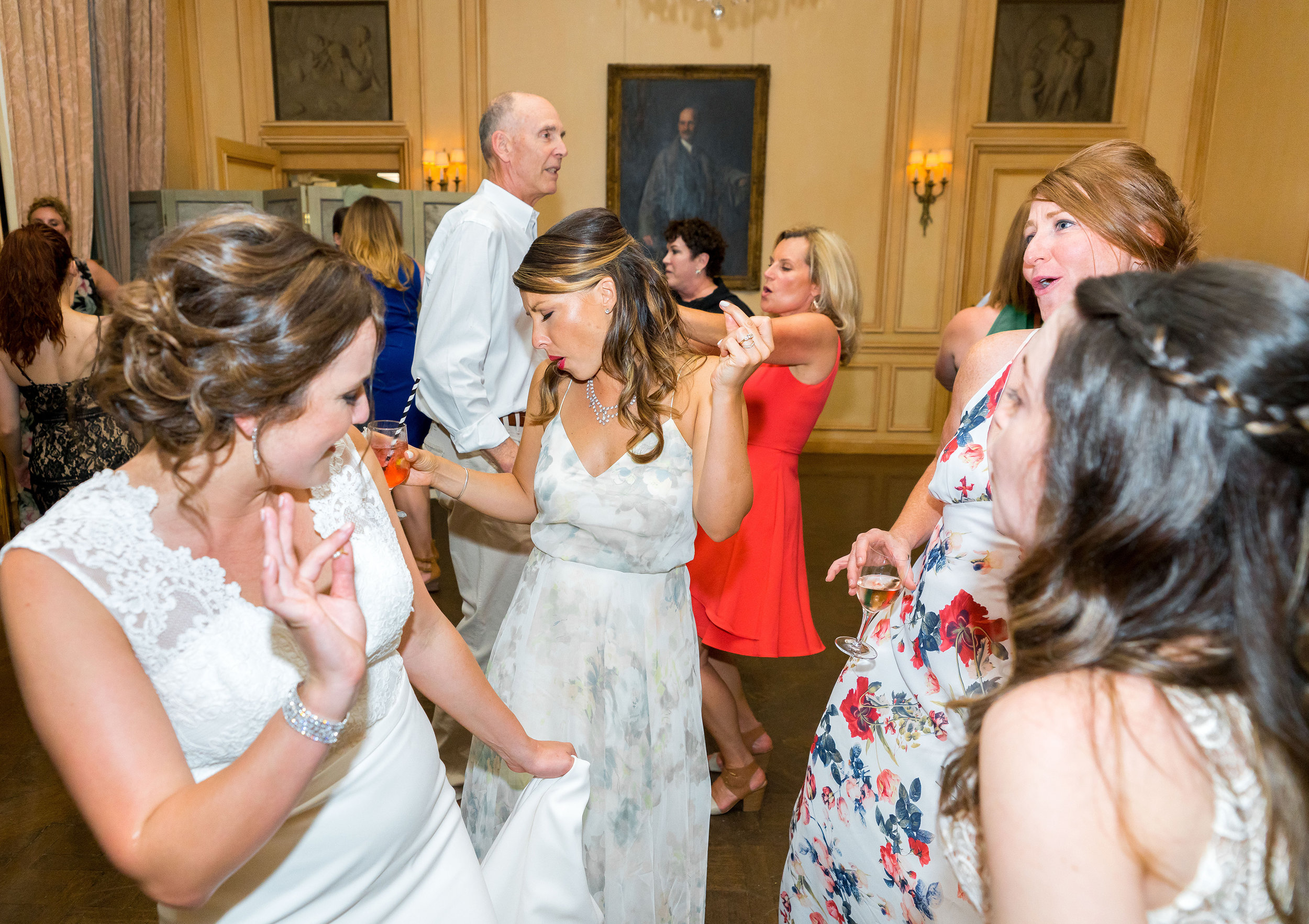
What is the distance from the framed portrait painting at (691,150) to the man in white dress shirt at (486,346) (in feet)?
16.2

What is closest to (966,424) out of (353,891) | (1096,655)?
(1096,655)

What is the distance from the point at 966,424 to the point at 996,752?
3.20 ft

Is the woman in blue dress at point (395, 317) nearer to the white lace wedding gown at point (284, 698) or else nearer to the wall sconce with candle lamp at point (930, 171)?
the white lace wedding gown at point (284, 698)

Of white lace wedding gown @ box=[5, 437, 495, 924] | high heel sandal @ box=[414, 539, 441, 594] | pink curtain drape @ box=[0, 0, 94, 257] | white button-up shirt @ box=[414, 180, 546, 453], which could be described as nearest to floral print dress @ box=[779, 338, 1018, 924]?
white lace wedding gown @ box=[5, 437, 495, 924]

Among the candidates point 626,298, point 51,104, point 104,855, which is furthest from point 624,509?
point 51,104

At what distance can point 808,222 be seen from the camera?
8.00m

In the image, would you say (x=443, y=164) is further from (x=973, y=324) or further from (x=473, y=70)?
(x=973, y=324)

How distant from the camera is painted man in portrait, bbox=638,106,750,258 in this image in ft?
25.8

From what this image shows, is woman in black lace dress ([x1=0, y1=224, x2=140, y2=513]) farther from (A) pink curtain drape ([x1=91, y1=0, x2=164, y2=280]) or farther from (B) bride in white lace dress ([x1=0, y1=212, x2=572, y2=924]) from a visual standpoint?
(A) pink curtain drape ([x1=91, y1=0, x2=164, y2=280])

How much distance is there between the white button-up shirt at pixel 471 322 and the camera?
2762 millimetres

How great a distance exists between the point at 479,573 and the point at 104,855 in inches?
54.6

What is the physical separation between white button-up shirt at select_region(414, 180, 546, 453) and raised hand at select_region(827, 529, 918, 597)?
1366 mm

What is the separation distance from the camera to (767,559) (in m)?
2.86

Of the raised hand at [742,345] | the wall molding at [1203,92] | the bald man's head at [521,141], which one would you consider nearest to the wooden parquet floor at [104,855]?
the raised hand at [742,345]
